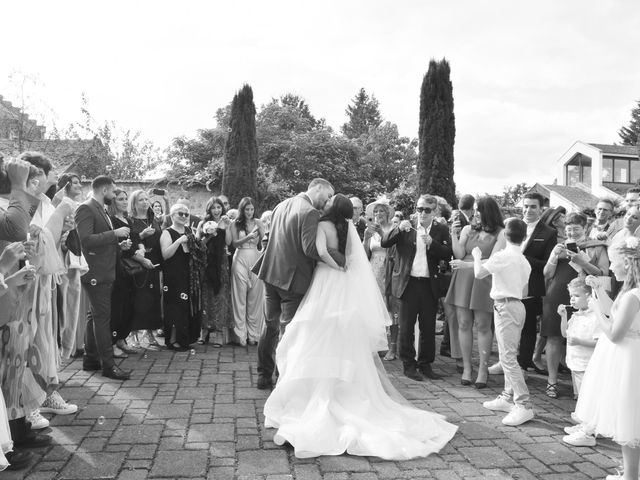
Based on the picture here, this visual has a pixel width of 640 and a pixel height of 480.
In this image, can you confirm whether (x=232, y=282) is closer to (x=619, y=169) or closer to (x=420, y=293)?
(x=420, y=293)

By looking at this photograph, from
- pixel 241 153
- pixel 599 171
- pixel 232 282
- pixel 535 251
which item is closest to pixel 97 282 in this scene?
pixel 232 282

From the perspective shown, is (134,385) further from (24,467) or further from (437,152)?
(437,152)

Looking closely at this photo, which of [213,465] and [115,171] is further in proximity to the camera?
[115,171]

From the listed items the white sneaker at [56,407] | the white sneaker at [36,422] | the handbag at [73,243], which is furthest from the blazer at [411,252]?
the white sneaker at [36,422]

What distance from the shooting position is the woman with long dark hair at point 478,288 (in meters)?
5.67

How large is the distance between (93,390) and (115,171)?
2597cm

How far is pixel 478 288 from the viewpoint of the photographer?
5.70 metres

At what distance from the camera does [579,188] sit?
4353 cm

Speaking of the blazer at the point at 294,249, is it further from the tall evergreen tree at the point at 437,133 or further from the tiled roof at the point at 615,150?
the tiled roof at the point at 615,150

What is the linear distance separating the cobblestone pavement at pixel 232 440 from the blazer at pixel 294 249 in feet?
3.84

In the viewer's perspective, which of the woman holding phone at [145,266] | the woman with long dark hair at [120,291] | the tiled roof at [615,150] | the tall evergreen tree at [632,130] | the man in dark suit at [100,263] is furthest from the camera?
the tall evergreen tree at [632,130]

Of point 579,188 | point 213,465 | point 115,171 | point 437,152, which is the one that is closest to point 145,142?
point 115,171

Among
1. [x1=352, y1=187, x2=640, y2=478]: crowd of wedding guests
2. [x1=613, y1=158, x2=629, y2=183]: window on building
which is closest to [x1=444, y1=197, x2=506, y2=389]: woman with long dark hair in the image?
[x1=352, y1=187, x2=640, y2=478]: crowd of wedding guests

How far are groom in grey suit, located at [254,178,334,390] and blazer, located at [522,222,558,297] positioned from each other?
2573mm
